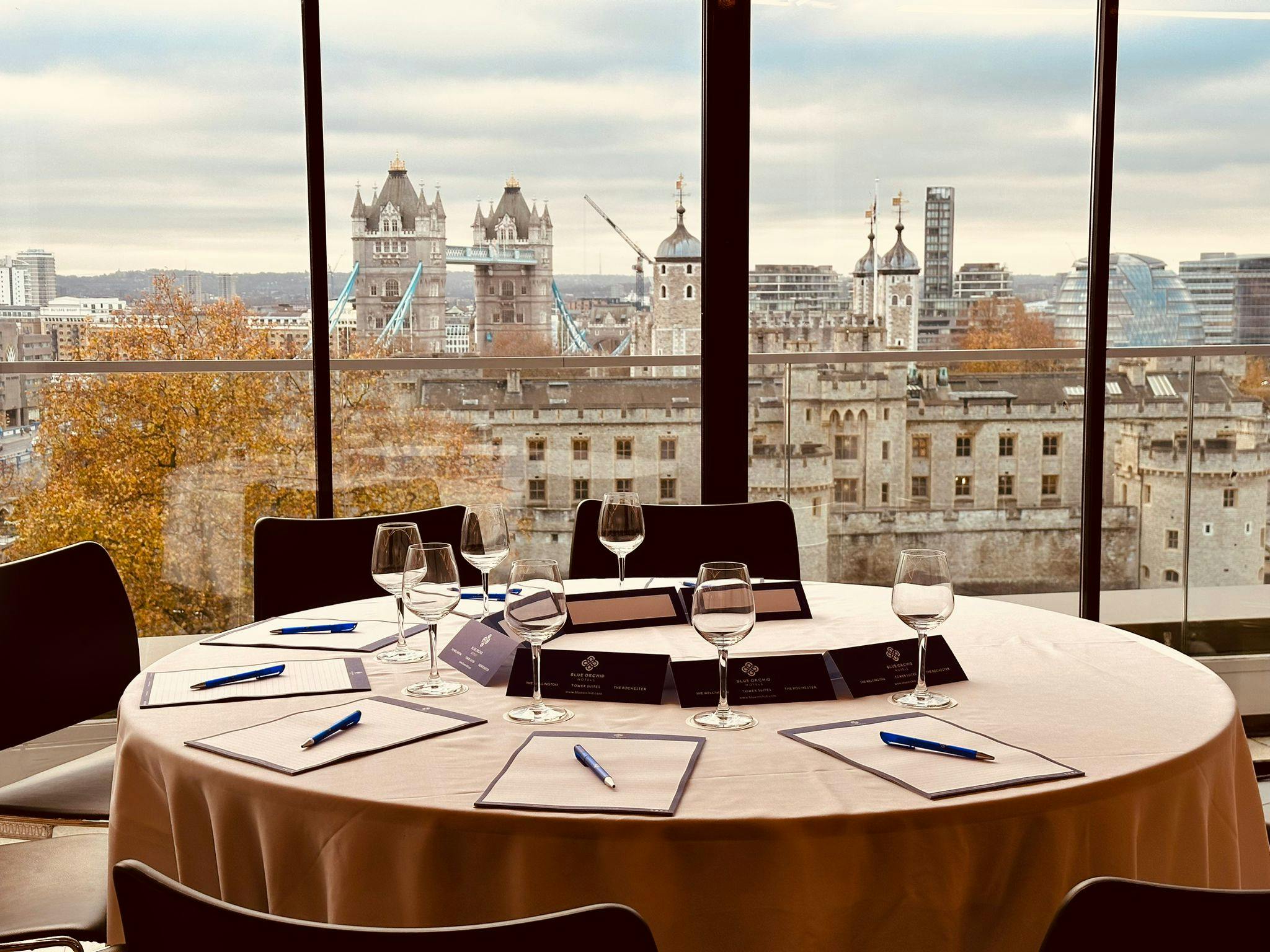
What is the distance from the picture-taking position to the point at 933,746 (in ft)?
4.73

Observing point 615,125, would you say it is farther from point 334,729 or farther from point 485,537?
point 334,729

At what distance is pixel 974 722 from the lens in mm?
1565

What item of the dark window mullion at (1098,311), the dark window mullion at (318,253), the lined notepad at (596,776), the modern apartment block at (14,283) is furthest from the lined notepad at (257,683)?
the dark window mullion at (1098,311)

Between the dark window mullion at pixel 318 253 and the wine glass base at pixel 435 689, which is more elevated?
the dark window mullion at pixel 318 253

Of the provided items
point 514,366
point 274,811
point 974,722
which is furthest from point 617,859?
point 514,366

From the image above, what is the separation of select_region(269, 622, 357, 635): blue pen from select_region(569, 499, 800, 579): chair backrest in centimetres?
89

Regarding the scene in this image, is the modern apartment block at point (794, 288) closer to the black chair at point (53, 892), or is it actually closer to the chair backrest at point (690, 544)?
the chair backrest at point (690, 544)

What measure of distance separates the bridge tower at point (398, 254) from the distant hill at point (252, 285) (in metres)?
0.06

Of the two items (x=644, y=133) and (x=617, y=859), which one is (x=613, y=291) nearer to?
(x=644, y=133)

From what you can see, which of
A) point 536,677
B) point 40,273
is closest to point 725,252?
point 40,273

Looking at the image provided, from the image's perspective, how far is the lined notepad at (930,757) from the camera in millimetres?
1336

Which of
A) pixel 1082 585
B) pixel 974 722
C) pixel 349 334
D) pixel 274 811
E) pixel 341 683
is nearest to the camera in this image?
pixel 274 811

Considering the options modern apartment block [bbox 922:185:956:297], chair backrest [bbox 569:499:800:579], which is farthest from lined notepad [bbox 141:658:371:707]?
modern apartment block [bbox 922:185:956:297]

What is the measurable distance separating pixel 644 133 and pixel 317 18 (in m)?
1.03
